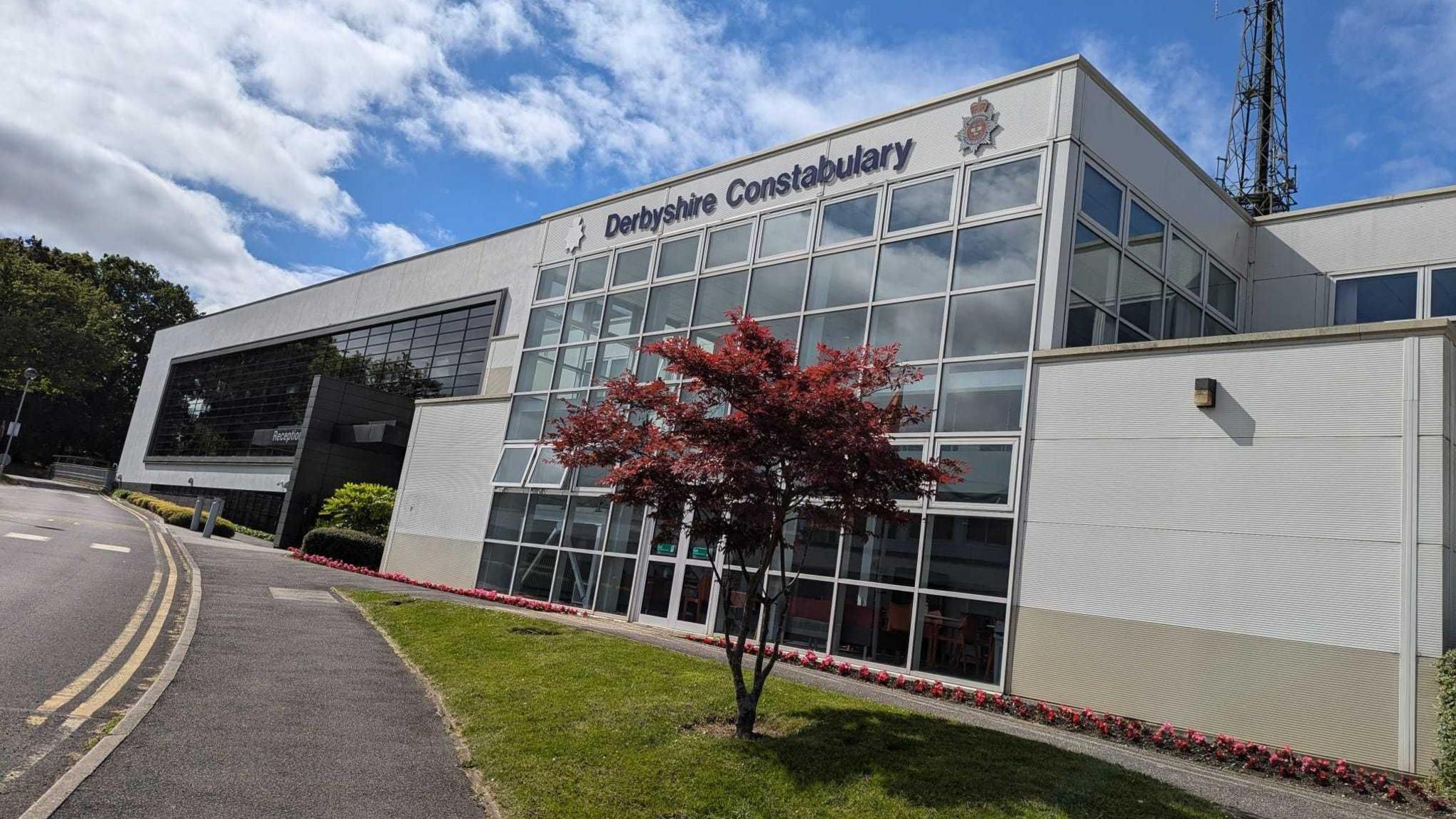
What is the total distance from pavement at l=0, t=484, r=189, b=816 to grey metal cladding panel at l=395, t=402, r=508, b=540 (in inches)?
235

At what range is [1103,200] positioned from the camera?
50.0ft

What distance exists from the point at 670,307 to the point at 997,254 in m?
7.86

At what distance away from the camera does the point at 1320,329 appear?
1147 cm

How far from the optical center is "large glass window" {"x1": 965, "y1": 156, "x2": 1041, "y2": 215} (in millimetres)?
14875

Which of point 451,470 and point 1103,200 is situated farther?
point 451,470

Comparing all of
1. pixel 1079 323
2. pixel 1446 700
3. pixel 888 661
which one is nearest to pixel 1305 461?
pixel 1446 700

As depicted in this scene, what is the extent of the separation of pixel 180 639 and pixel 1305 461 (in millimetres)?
14285

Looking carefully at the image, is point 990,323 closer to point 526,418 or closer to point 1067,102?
point 1067,102

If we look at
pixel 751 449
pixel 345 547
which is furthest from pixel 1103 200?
pixel 345 547

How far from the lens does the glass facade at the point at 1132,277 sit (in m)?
14.6

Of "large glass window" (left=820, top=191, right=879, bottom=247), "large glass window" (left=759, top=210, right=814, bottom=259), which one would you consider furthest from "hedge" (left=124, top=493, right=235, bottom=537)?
"large glass window" (left=820, top=191, right=879, bottom=247)

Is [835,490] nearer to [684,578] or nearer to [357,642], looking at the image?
[357,642]

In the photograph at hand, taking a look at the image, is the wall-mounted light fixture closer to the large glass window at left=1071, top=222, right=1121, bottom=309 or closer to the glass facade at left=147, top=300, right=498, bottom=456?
the large glass window at left=1071, top=222, right=1121, bottom=309

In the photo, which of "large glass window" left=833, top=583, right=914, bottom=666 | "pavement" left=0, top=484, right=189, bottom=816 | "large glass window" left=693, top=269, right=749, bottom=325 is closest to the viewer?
"pavement" left=0, top=484, right=189, bottom=816
